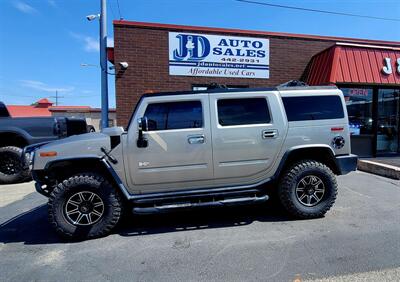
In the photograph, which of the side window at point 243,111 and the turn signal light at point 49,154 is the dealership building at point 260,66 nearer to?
the side window at point 243,111

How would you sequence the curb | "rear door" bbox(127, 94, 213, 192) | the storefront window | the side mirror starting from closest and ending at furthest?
the side mirror < "rear door" bbox(127, 94, 213, 192) < the curb < the storefront window

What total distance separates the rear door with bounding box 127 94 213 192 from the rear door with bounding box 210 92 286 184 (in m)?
0.16

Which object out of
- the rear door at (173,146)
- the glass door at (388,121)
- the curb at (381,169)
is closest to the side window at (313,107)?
the rear door at (173,146)

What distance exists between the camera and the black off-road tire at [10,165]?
742 cm

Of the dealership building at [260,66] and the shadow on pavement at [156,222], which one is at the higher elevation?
the dealership building at [260,66]

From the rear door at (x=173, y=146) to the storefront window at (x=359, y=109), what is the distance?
8013 mm

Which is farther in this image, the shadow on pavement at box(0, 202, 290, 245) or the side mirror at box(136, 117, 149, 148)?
the shadow on pavement at box(0, 202, 290, 245)

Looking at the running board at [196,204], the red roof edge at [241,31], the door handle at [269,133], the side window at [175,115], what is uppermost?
the red roof edge at [241,31]

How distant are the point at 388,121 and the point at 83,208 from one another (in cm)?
1139

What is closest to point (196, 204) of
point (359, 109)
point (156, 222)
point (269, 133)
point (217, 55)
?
point (156, 222)

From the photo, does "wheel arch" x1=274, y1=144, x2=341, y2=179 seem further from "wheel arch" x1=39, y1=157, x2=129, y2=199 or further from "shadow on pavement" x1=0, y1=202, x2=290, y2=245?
"wheel arch" x1=39, y1=157, x2=129, y2=199

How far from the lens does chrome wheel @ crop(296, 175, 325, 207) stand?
447 centimetres

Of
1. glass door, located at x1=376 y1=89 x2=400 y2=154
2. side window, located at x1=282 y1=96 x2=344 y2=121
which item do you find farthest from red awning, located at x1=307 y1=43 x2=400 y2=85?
side window, located at x1=282 y1=96 x2=344 y2=121

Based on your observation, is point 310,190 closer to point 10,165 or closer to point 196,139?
point 196,139
